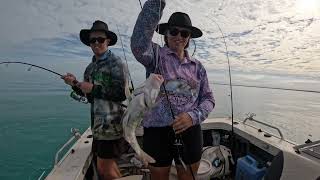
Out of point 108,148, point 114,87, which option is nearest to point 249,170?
point 108,148

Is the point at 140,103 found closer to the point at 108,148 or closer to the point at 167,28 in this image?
the point at 167,28

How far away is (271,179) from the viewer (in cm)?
213

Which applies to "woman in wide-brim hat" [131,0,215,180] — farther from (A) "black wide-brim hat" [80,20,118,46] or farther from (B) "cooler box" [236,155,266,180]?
(B) "cooler box" [236,155,266,180]

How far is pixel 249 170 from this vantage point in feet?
12.1

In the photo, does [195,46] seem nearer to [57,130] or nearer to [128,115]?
[128,115]

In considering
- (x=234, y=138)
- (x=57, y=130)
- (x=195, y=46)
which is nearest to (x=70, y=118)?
(x=57, y=130)

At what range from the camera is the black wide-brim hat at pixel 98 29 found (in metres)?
3.22

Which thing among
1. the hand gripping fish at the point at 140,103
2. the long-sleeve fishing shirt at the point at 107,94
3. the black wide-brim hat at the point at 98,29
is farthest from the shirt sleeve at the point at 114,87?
the hand gripping fish at the point at 140,103

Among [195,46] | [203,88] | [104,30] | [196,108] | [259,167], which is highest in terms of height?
[104,30]

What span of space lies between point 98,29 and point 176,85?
131 cm

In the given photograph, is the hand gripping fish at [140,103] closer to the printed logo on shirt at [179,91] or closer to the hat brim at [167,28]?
the printed logo on shirt at [179,91]

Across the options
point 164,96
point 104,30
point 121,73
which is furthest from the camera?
point 104,30

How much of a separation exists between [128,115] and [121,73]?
1173 millimetres

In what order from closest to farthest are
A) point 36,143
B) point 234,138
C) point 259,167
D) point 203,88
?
point 203,88 < point 259,167 < point 234,138 < point 36,143
